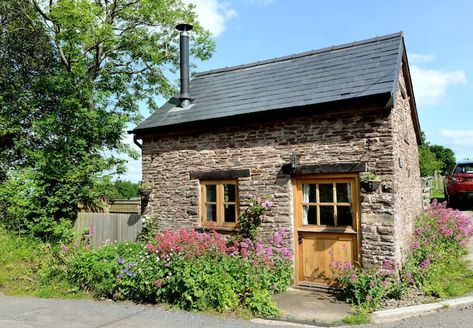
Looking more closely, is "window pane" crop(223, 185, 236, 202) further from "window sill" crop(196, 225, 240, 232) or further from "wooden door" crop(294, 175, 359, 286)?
"wooden door" crop(294, 175, 359, 286)

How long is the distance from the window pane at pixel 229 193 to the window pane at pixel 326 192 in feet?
7.12

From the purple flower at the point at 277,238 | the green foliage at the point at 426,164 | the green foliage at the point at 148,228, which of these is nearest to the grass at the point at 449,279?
the purple flower at the point at 277,238


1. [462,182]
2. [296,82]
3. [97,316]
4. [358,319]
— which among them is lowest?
[97,316]

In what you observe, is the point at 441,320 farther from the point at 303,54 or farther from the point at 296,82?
the point at 303,54

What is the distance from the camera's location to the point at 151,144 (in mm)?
10227

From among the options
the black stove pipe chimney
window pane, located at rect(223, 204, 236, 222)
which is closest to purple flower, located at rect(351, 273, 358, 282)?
window pane, located at rect(223, 204, 236, 222)

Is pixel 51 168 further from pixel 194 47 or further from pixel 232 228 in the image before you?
pixel 194 47

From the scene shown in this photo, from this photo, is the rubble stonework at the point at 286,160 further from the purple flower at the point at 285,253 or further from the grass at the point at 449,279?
the grass at the point at 449,279

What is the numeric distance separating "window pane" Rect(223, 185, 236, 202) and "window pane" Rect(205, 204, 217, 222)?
1.38ft

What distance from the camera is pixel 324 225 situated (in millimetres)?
7523

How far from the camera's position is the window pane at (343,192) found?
23.9 feet

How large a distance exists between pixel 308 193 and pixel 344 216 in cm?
89

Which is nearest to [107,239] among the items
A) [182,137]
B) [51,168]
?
[51,168]

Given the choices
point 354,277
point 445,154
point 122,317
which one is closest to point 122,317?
point 122,317
